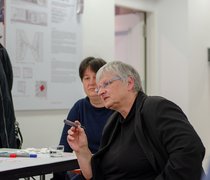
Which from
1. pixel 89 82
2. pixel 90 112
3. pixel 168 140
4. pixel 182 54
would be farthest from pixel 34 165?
pixel 182 54

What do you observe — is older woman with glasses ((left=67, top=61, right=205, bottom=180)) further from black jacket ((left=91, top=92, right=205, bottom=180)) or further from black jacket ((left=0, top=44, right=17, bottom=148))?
black jacket ((left=0, top=44, right=17, bottom=148))

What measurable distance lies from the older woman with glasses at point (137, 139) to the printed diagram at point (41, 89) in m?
1.48

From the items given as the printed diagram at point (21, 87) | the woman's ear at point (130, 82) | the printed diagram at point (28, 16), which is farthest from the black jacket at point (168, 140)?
the printed diagram at point (28, 16)

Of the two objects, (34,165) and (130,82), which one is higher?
(130,82)

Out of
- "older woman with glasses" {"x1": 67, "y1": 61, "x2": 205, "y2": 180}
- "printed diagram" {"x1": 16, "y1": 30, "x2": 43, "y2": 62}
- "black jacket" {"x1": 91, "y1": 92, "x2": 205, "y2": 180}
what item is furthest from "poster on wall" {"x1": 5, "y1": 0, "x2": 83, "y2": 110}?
"black jacket" {"x1": 91, "y1": 92, "x2": 205, "y2": 180}

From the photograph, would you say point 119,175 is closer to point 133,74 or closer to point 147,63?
point 133,74

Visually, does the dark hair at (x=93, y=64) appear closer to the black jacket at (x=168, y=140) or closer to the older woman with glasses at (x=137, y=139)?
the older woman with glasses at (x=137, y=139)

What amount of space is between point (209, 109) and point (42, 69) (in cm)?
243

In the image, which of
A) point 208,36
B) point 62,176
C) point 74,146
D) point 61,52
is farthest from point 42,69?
point 208,36

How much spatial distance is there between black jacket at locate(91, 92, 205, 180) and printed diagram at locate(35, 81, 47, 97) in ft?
5.74

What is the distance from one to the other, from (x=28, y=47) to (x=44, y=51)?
18 cm

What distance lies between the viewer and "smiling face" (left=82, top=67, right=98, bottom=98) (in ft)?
9.32

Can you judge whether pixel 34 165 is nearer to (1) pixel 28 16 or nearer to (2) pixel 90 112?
(2) pixel 90 112

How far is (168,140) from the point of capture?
1.75 metres
